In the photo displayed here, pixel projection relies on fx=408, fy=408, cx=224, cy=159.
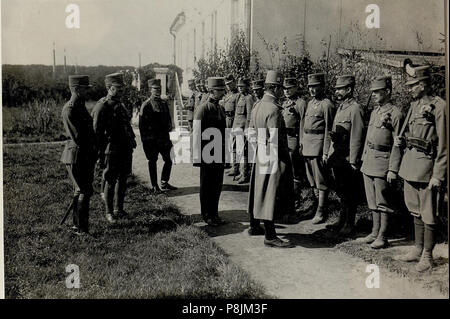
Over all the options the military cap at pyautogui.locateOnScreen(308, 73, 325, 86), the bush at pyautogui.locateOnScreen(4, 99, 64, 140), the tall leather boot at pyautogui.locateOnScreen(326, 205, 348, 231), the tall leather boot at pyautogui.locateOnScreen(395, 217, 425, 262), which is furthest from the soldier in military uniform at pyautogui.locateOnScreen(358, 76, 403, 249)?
the bush at pyautogui.locateOnScreen(4, 99, 64, 140)

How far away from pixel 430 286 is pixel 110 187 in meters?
4.63

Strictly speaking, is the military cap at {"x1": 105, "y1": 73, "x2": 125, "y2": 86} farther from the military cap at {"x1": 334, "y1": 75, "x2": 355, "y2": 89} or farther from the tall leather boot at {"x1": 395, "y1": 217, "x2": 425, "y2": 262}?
the tall leather boot at {"x1": 395, "y1": 217, "x2": 425, "y2": 262}

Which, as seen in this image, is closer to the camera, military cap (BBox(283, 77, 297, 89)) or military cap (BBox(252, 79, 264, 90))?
military cap (BBox(283, 77, 297, 89))

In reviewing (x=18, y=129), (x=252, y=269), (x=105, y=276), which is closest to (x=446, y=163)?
(x=252, y=269)

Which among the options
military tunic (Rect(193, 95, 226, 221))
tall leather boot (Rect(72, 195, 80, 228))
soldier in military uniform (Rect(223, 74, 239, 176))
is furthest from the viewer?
soldier in military uniform (Rect(223, 74, 239, 176))

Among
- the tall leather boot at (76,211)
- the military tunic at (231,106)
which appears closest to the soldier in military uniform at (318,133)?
the tall leather boot at (76,211)

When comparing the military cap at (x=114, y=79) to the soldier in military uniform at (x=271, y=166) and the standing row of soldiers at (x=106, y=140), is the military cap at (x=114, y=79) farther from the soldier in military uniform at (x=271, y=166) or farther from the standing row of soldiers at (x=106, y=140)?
the soldier in military uniform at (x=271, y=166)

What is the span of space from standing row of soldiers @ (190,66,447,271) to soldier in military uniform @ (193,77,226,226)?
0.05 ft

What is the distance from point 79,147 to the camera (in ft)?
18.0

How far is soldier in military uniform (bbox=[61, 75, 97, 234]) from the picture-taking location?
541 centimetres

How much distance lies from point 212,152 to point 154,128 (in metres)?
2.64

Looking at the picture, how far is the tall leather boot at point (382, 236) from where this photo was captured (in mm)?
5328

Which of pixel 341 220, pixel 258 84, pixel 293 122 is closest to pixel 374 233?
pixel 341 220

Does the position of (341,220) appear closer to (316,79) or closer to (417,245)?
(417,245)
